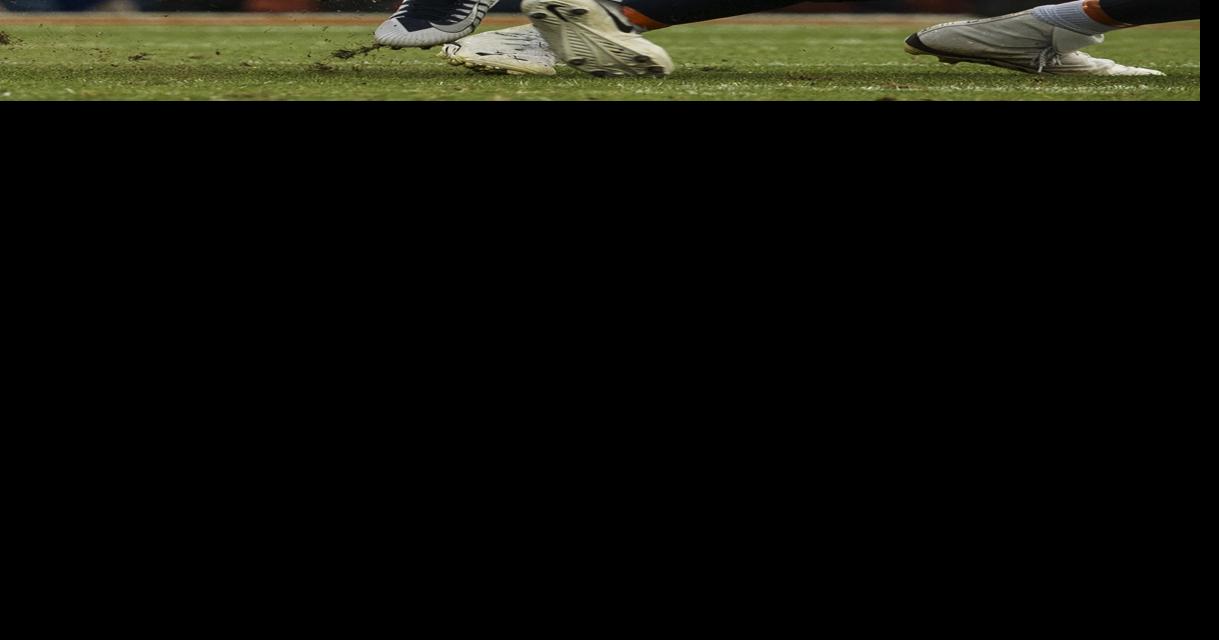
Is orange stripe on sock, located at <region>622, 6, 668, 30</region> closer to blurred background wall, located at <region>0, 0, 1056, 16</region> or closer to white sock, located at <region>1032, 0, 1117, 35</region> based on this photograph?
blurred background wall, located at <region>0, 0, 1056, 16</region>

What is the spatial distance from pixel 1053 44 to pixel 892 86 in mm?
518

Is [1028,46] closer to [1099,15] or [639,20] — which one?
[1099,15]

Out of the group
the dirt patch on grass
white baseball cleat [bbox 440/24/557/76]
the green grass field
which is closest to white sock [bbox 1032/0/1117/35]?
the green grass field

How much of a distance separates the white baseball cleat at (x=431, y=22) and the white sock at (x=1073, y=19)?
61.3 inches

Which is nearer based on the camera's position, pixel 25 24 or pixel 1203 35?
pixel 1203 35

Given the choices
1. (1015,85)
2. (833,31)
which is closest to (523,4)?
(1015,85)

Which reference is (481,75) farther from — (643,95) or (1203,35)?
(1203,35)

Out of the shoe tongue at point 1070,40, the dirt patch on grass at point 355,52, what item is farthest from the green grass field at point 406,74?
the shoe tongue at point 1070,40

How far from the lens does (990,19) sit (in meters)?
3.37

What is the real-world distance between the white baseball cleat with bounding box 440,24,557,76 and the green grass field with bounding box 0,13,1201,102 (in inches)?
1.6

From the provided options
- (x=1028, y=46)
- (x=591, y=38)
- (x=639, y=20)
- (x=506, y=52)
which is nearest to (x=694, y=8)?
(x=639, y=20)

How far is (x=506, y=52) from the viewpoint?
315 cm

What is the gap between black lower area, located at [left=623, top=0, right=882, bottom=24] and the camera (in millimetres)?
3135

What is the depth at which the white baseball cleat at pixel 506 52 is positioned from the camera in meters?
3.11
